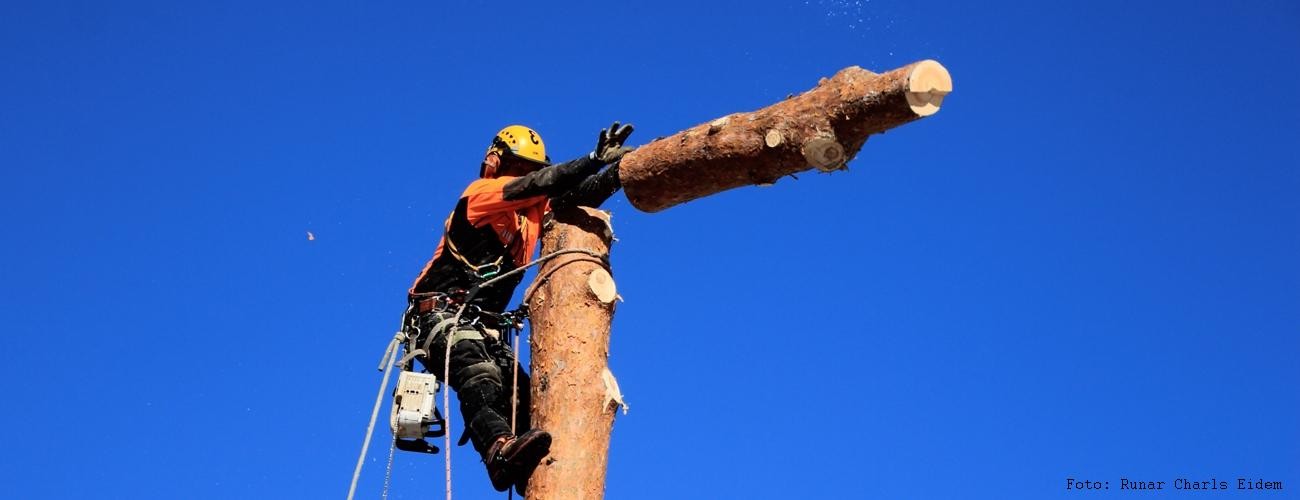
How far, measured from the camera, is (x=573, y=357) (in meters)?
5.83

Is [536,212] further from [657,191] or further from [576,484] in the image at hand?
[576,484]

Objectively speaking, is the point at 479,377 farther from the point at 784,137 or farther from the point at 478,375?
the point at 784,137

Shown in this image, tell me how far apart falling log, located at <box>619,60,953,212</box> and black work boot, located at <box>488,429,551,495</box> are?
48.0 inches

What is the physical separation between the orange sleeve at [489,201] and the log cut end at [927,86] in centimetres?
204

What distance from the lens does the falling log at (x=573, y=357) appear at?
557cm

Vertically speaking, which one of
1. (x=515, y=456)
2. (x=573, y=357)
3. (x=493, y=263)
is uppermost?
(x=493, y=263)

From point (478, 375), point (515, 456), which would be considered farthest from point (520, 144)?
point (515, 456)

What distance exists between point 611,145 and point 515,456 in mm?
1519

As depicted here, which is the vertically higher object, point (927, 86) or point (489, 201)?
point (489, 201)

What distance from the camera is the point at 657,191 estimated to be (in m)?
6.04

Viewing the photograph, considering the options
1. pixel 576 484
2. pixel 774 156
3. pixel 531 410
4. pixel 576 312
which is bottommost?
pixel 576 484

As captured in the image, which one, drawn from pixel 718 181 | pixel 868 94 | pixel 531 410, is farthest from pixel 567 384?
pixel 868 94

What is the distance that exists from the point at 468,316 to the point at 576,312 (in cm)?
82

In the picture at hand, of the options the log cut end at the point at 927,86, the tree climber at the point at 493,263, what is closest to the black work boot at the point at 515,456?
the tree climber at the point at 493,263
